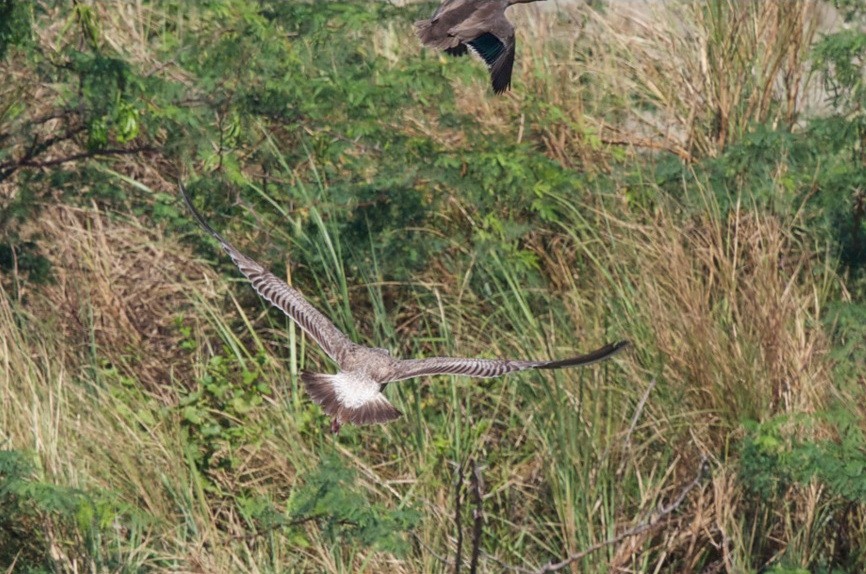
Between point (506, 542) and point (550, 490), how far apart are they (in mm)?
283

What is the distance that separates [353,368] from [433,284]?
1.95 m

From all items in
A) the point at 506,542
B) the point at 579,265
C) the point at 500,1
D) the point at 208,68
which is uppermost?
the point at 500,1

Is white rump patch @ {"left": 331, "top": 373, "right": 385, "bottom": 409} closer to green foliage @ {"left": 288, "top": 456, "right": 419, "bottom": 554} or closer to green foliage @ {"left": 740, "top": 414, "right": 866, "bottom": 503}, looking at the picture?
green foliage @ {"left": 288, "top": 456, "right": 419, "bottom": 554}

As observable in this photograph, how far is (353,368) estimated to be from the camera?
22.6ft

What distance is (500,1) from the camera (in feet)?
22.5

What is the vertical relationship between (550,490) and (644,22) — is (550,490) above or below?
below

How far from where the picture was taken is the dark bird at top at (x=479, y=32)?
21.6 ft

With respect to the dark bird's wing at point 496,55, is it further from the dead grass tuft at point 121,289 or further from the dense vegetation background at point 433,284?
the dead grass tuft at point 121,289

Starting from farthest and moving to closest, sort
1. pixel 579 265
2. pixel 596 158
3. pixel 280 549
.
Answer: pixel 596 158, pixel 579 265, pixel 280 549

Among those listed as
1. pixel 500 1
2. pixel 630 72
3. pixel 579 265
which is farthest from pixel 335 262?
pixel 630 72

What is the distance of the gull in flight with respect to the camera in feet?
20.9

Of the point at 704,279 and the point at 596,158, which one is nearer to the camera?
the point at 704,279

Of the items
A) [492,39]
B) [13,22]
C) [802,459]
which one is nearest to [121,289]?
[13,22]

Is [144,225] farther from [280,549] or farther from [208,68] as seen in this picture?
[280,549]
